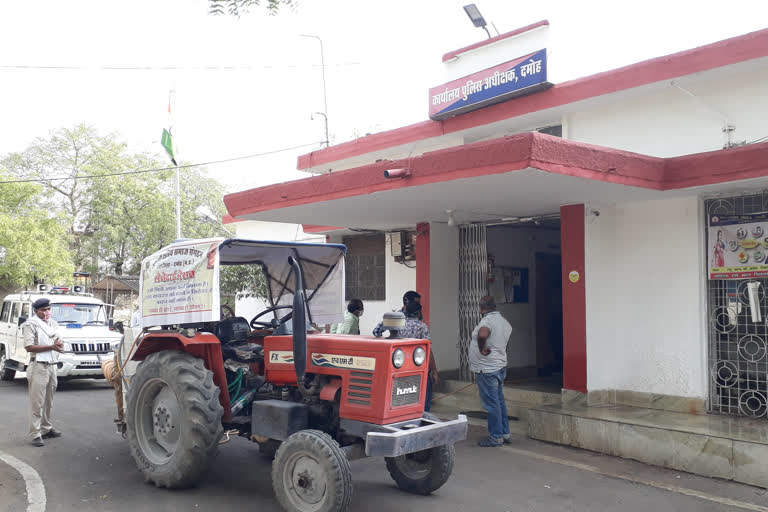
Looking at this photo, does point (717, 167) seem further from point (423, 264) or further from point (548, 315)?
point (548, 315)

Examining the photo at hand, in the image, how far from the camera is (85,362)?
39.3ft

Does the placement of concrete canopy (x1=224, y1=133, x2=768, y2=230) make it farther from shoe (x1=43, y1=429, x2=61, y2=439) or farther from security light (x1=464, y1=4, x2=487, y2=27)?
shoe (x1=43, y1=429, x2=61, y2=439)

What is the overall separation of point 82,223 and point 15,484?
29.2m

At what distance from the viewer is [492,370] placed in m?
7.70

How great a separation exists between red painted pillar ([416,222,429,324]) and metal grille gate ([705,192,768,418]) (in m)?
4.14

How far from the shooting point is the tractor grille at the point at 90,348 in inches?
473

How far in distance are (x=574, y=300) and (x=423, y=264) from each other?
Answer: 272 centimetres

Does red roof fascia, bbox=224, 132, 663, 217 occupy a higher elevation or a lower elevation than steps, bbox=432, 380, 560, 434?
higher

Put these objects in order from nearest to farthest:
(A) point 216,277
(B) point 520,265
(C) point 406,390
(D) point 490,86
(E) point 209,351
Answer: (C) point 406,390, (A) point 216,277, (E) point 209,351, (D) point 490,86, (B) point 520,265

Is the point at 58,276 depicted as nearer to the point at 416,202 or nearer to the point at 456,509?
the point at 416,202

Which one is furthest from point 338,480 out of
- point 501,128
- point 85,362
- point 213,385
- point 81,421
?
point 85,362

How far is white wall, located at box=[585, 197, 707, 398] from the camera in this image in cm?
780

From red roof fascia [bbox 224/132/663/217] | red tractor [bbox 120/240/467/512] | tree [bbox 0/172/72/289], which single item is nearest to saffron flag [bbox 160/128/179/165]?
tree [bbox 0/172/72/289]

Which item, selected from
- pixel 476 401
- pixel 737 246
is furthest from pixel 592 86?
pixel 476 401
